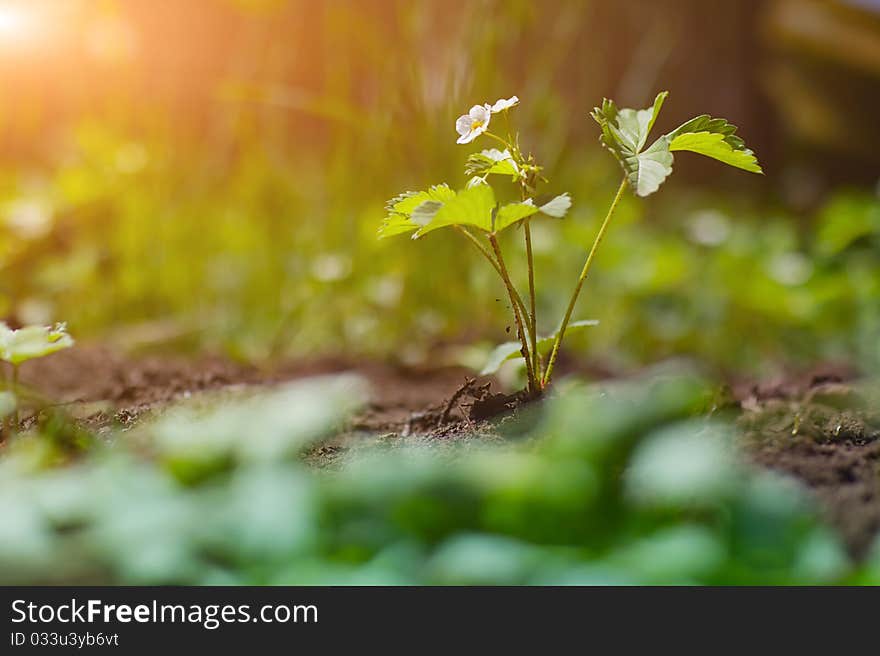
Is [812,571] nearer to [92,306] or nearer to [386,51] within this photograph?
[386,51]

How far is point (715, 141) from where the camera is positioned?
2.59ft

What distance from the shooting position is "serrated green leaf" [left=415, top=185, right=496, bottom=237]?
0.76m

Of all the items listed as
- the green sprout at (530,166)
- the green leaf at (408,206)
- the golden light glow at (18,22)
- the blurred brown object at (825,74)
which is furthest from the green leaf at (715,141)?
the blurred brown object at (825,74)

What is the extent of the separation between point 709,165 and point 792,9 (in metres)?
0.82

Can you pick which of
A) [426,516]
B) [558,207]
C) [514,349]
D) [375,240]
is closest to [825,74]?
[375,240]

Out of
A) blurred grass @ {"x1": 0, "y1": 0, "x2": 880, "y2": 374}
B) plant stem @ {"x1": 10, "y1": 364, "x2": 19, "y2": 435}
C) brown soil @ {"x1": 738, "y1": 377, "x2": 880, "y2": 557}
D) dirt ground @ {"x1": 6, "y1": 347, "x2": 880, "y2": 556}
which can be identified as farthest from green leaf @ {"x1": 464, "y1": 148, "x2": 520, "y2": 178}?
blurred grass @ {"x1": 0, "y1": 0, "x2": 880, "y2": 374}

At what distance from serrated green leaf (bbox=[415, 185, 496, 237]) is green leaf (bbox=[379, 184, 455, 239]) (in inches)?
0.6

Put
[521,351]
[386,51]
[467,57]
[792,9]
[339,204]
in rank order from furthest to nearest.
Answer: [792,9] < [339,204] < [386,51] < [467,57] < [521,351]

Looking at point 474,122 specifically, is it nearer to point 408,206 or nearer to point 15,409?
point 408,206

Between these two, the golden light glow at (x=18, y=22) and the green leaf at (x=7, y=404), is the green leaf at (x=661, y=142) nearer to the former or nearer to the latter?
the green leaf at (x=7, y=404)

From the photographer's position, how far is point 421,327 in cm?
181

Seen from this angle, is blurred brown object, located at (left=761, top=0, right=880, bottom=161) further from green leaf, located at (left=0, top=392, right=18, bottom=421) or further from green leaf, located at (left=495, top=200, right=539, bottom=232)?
green leaf, located at (left=0, top=392, right=18, bottom=421)

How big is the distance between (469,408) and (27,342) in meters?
0.44
